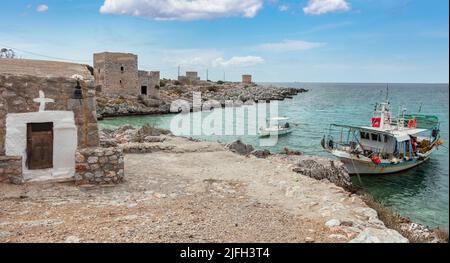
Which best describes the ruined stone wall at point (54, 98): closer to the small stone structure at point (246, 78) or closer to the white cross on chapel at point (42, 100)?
the white cross on chapel at point (42, 100)

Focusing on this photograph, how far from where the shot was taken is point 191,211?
6.89 m

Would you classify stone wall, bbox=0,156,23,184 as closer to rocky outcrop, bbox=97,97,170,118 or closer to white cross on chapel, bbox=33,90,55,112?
white cross on chapel, bbox=33,90,55,112

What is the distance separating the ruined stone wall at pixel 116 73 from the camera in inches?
1906

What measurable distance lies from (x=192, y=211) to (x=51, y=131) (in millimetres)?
4369

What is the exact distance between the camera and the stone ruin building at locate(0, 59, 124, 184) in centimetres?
820

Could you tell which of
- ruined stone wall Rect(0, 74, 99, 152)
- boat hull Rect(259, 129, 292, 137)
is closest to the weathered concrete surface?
ruined stone wall Rect(0, 74, 99, 152)

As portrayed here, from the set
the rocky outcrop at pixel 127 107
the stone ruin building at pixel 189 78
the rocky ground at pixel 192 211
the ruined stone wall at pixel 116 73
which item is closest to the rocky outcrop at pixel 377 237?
the rocky ground at pixel 192 211

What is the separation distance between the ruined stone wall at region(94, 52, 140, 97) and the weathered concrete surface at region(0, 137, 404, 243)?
4139 centimetres

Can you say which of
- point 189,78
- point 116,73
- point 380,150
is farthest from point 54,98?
point 189,78

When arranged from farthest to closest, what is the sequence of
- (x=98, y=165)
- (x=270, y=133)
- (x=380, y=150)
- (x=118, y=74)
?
1. (x=118, y=74)
2. (x=270, y=133)
3. (x=380, y=150)
4. (x=98, y=165)

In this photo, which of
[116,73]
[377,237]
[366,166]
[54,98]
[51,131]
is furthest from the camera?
[116,73]

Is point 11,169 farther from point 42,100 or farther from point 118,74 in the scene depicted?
point 118,74
